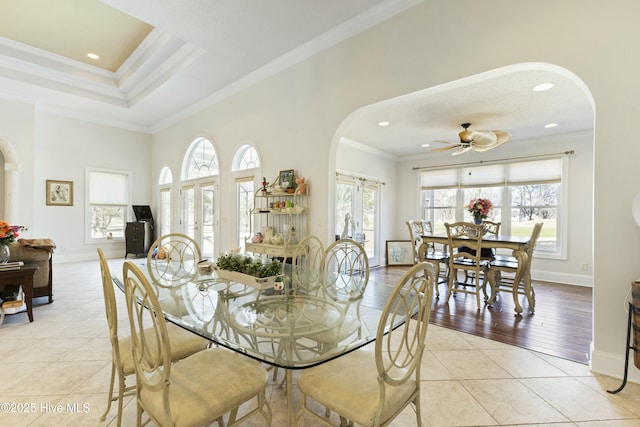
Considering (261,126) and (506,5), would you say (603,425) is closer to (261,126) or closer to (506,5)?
(506,5)

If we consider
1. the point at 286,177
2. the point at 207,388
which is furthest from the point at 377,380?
the point at 286,177

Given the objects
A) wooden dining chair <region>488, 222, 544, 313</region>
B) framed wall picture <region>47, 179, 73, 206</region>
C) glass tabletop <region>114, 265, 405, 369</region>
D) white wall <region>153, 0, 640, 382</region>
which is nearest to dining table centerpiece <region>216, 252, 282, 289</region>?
glass tabletop <region>114, 265, 405, 369</region>

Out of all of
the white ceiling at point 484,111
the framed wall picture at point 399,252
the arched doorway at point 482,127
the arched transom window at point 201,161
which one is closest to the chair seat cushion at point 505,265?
the arched doorway at point 482,127

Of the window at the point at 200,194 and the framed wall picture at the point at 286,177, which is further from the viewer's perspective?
the window at the point at 200,194

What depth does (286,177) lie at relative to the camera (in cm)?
415

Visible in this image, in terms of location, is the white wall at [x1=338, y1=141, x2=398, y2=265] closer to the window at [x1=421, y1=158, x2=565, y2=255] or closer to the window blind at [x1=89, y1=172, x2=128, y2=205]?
the window at [x1=421, y1=158, x2=565, y2=255]

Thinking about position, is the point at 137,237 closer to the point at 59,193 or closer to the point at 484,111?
the point at 59,193

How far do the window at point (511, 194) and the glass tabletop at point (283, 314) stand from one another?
200 inches

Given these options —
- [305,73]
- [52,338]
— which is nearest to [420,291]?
[52,338]

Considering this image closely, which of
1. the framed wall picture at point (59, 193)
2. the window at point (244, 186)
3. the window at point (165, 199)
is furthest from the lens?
the window at point (165, 199)

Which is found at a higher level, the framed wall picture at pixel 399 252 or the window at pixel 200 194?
the window at pixel 200 194

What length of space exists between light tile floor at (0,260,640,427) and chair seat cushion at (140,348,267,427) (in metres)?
0.47

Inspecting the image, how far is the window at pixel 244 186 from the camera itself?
4.95 meters

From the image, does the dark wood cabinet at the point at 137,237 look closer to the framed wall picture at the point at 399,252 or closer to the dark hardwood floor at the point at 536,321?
the framed wall picture at the point at 399,252
